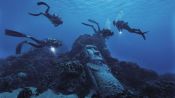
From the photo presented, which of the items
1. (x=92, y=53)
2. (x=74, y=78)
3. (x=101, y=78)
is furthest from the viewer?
(x=92, y=53)

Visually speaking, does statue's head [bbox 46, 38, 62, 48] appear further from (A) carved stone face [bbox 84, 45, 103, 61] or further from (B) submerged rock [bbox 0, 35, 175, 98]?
(A) carved stone face [bbox 84, 45, 103, 61]

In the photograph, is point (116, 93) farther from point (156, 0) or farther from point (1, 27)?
point (1, 27)

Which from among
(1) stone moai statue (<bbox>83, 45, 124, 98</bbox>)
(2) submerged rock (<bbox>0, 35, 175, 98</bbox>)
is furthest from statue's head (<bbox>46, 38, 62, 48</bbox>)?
(1) stone moai statue (<bbox>83, 45, 124, 98</bbox>)

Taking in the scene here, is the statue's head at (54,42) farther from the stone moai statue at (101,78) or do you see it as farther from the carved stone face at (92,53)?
the carved stone face at (92,53)

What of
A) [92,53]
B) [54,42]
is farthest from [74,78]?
[92,53]

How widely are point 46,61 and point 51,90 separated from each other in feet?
11.0

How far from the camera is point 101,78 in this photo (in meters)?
6.93

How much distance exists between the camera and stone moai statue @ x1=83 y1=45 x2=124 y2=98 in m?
6.22

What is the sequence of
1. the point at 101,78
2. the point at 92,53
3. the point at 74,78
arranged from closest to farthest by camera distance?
1. the point at 101,78
2. the point at 74,78
3. the point at 92,53

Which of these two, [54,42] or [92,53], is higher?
[54,42]

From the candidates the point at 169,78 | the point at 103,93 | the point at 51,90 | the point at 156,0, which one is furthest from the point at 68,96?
the point at 156,0

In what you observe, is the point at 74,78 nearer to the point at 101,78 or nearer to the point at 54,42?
the point at 101,78

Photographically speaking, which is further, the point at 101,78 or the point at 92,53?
the point at 92,53

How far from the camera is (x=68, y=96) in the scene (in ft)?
22.5
